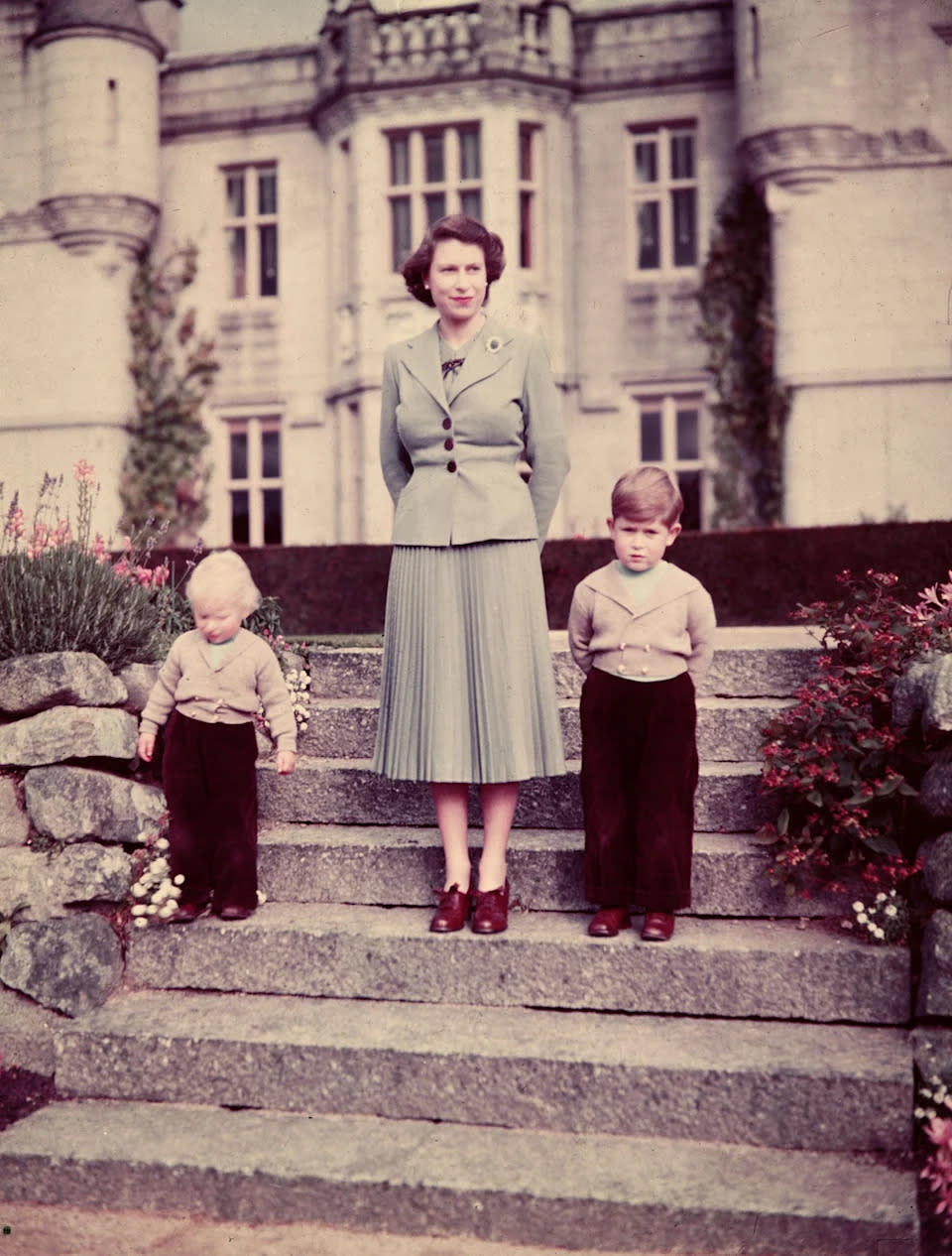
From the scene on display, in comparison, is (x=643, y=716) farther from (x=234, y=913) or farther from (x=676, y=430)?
(x=676, y=430)

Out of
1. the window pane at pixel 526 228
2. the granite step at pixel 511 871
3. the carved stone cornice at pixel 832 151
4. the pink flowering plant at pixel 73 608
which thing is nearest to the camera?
the granite step at pixel 511 871

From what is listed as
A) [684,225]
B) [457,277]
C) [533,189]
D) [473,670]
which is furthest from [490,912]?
[684,225]

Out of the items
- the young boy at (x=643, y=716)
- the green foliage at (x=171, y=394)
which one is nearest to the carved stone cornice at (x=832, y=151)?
the green foliage at (x=171, y=394)

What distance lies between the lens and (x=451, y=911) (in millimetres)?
3881

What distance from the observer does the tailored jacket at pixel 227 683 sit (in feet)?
13.1

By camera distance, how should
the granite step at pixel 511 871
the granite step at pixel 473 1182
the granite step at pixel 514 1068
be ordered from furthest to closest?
the granite step at pixel 511 871
the granite step at pixel 514 1068
the granite step at pixel 473 1182

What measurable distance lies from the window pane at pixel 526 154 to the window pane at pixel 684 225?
1.54 metres

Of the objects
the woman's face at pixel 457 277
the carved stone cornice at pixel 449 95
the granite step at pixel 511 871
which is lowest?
the granite step at pixel 511 871

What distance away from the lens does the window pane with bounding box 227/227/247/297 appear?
15445 millimetres

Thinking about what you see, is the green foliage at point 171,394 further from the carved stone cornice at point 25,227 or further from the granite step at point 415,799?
the granite step at point 415,799

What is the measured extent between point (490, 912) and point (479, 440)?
136cm

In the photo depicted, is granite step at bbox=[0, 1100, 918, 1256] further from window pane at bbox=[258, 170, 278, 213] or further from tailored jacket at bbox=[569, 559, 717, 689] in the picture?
window pane at bbox=[258, 170, 278, 213]

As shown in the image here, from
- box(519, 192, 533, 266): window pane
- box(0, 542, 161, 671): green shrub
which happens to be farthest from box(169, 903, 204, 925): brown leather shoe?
box(519, 192, 533, 266): window pane

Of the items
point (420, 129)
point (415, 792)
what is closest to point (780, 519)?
point (420, 129)
